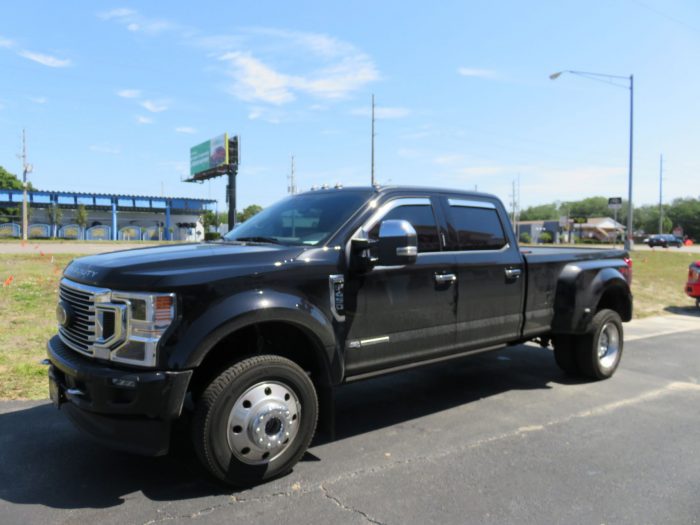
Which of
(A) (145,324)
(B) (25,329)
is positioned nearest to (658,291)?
(B) (25,329)

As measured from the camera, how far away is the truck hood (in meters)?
3.12

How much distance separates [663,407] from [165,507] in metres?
4.55

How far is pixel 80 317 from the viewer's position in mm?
3416

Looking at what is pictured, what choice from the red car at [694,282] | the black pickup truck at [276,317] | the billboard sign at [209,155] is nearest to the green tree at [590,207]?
the billboard sign at [209,155]

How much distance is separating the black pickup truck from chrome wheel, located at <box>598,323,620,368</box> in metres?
1.49

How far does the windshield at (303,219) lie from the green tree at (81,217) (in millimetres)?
62357

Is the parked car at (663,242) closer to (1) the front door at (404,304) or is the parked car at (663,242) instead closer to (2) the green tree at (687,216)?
(2) the green tree at (687,216)

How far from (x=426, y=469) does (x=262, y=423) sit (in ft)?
3.95

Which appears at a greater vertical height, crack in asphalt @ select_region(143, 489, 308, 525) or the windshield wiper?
the windshield wiper

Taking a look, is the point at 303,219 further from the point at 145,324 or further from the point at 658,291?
the point at 658,291

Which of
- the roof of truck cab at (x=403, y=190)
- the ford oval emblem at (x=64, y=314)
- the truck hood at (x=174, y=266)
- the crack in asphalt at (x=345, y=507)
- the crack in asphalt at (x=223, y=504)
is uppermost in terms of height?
the roof of truck cab at (x=403, y=190)

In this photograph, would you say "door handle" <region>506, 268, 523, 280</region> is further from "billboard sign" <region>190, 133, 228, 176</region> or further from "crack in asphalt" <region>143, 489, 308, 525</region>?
"billboard sign" <region>190, 133, 228, 176</region>

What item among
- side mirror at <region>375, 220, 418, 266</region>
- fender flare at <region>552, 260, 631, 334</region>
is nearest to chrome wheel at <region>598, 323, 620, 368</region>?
fender flare at <region>552, 260, 631, 334</region>

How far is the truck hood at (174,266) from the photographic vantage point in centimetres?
312
